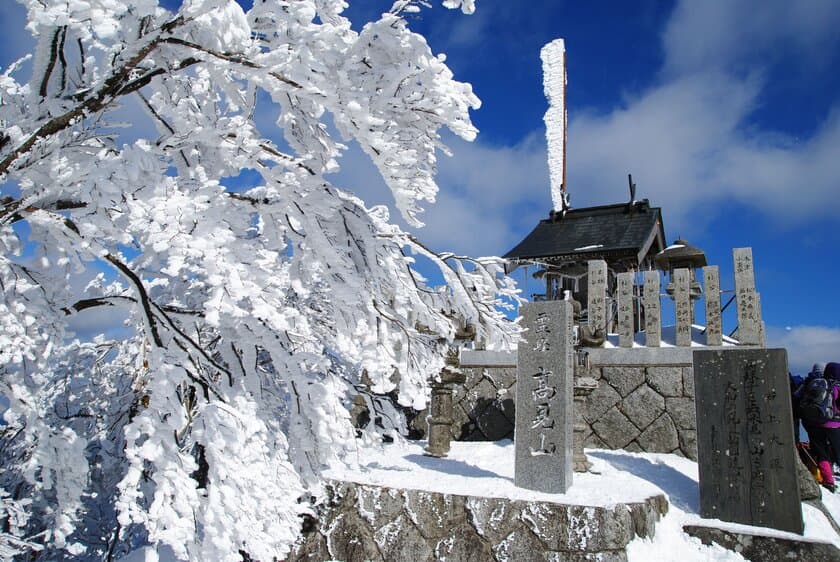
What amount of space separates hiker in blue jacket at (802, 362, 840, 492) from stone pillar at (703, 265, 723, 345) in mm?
1415

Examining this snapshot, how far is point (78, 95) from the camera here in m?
2.40

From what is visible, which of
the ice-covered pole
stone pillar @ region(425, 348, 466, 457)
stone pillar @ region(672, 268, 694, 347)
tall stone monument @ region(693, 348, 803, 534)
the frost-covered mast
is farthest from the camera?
the ice-covered pole

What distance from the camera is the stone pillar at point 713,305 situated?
788 centimetres

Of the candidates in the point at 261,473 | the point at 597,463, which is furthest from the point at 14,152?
the point at 597,463

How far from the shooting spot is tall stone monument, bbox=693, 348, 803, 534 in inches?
221

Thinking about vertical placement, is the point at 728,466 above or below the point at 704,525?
above

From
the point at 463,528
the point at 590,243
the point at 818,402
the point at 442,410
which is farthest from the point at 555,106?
the point at 463,528

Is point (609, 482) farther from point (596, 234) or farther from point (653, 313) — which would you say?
point (596, 234)

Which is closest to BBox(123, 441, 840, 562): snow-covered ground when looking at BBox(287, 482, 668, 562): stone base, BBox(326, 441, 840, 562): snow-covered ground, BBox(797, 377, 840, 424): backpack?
BBox(326, 441, 840, 562): snow-covered ground

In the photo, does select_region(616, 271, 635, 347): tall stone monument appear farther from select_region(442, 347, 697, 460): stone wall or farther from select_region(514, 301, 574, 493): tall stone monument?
select_region(514, 301, 574, 493): tall stone monument

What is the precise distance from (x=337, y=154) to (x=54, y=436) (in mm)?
2088

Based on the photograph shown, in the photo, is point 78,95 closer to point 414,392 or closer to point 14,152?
point 14,152

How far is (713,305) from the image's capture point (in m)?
7.91

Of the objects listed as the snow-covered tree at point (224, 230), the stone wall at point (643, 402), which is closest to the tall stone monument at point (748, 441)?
the stone wall at point (643, 402)
